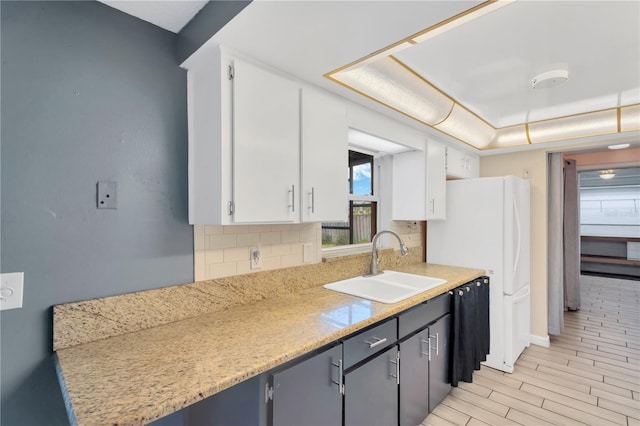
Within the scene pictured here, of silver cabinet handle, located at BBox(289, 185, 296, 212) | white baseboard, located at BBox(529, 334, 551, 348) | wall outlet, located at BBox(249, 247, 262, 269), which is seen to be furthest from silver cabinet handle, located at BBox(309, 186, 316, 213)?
white baseboard, located at BBox(529, 334, 551, 348)

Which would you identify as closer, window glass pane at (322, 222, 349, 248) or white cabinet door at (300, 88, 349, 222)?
white cabinet door at (300, 88, 349, 222)

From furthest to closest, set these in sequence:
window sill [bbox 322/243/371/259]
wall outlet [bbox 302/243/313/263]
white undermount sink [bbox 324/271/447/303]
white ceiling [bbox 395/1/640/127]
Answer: window sill [bbox 322/243/371/259]
white undermount sink [bbox 324/271/447/303]
wall outlet [bbox 302/243/313/263]
white ceiling [bbox 395/1/640/127]

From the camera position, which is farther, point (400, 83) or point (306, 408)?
point (400, 83)

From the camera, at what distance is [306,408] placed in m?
1.25

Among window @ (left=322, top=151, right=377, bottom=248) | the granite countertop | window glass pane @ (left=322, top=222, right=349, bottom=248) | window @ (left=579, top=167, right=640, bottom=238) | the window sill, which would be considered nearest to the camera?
the granite countertop

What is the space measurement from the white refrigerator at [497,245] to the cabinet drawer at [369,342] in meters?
1.60

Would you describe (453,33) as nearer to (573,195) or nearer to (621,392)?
(621,392)

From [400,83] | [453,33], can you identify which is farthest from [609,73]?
[400,83]

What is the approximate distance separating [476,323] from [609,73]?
2086 mm

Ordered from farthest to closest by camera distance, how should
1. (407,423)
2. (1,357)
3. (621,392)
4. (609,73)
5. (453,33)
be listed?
(621,392), (609,73), (407,423), (453,33), (1,357)

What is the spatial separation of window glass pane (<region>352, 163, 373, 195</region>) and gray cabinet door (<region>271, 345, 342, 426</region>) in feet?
5.69

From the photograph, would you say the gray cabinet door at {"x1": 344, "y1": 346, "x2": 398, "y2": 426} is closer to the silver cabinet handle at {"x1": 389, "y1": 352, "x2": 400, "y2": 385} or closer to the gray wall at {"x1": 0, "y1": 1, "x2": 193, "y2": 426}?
the silver cabinet handle at {"x1": 389, "y1": 352, "x2": 400, "y2": 385}

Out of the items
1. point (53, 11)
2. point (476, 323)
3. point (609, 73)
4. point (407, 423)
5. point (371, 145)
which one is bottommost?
point (407, 423)

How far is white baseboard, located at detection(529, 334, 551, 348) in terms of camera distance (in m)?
3.31
